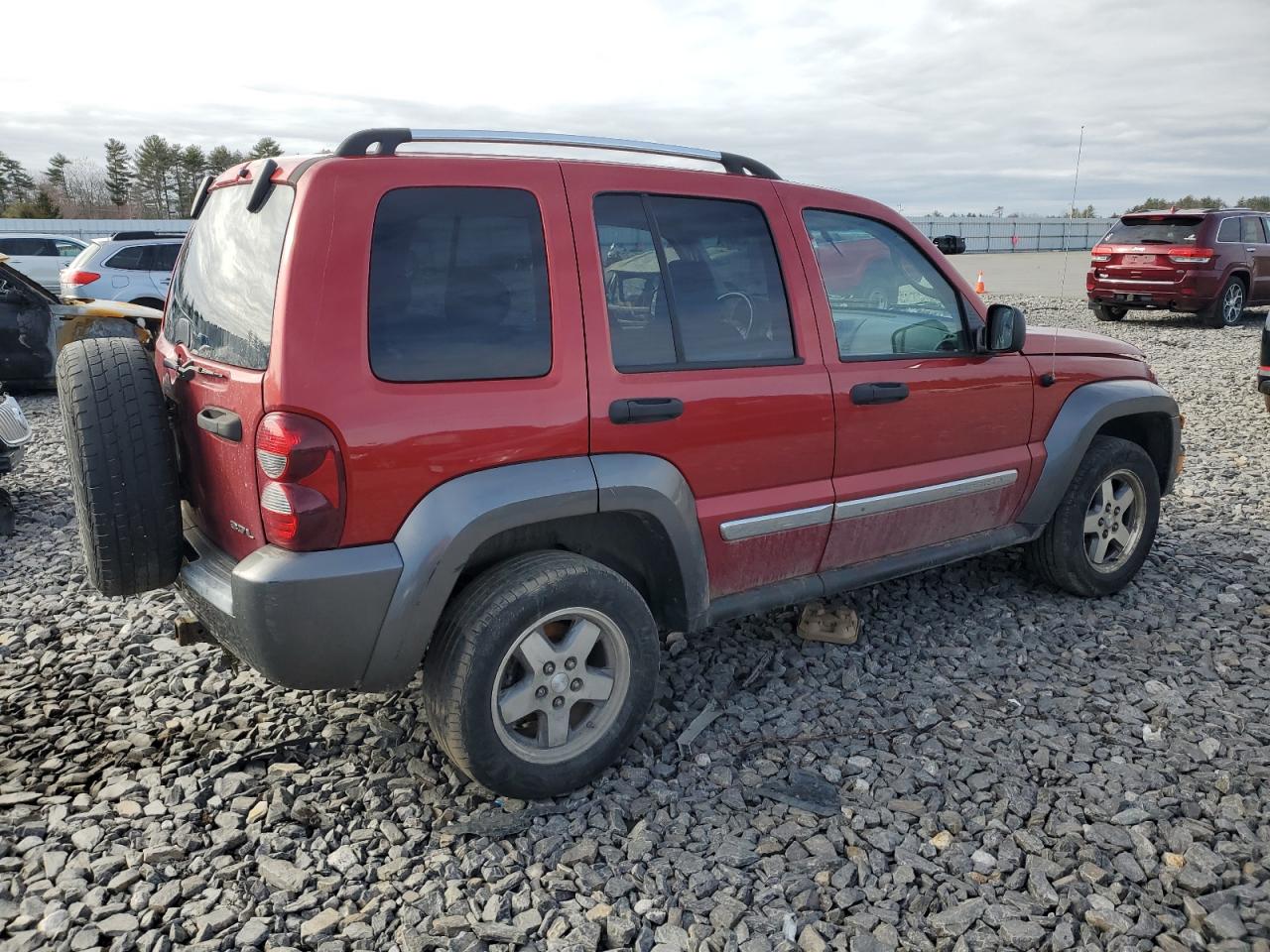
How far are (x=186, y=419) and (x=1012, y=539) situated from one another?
3.48 m

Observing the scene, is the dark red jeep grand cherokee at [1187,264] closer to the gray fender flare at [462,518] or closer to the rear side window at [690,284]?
the rear side window at [690,284]

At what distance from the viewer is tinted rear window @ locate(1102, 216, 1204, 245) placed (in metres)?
15.7

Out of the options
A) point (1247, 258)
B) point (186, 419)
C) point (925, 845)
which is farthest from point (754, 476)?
point (1247, 258)

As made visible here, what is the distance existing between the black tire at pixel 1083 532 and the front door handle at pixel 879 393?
1.34 metres

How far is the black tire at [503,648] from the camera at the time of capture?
115 inches

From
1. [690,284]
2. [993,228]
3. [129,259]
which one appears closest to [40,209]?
[129,259]

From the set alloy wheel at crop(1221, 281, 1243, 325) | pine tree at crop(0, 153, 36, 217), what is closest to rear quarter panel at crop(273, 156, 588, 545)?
alloy wheel at crop(1221, 281, 1243, 325)

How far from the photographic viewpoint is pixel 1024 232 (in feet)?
161

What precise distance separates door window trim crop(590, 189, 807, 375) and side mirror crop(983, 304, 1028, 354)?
0.97 m

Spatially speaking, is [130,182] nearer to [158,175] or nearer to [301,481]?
[158,175]

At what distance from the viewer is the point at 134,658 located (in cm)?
413

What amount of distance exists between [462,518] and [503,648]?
1.45 ft

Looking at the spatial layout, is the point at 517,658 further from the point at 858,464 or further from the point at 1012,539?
the point at 1012,539

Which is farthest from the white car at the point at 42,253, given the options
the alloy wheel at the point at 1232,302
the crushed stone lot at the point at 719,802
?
the alloy wheel at the point at 1232,302
